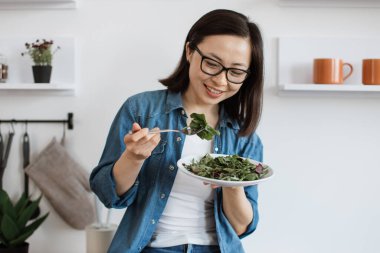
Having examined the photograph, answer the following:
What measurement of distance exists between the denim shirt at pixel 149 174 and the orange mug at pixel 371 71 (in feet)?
1.83

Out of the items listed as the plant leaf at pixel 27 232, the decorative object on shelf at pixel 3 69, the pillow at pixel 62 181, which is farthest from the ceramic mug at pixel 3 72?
the plant leaf at pixel 27 232

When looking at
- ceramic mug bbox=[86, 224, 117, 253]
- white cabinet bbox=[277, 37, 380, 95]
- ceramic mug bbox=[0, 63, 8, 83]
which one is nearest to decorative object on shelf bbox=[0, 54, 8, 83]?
ceramic mug bbox=[0, 63, 8, 83]

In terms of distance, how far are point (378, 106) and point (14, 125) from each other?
1.25 metres

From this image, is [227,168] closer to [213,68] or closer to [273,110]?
[213,68]

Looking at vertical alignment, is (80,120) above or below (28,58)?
below

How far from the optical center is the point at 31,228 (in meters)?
1.53

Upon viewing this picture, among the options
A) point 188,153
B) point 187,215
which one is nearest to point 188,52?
point 188,153

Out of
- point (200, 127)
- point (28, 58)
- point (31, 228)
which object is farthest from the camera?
point (28, 58)

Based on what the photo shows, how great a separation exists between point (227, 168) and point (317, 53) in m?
0.71

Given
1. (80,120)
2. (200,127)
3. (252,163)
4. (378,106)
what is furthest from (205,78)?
(378,106)

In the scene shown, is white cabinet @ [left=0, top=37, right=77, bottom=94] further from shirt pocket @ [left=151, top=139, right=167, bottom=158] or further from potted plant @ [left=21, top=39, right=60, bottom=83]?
shirt pocket @ [left=151, top=139, right=167, bottom=158]

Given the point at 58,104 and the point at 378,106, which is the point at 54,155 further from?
the point at 378,106

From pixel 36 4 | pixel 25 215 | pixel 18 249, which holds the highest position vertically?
pixel 36 4

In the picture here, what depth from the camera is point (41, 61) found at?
1.56m
